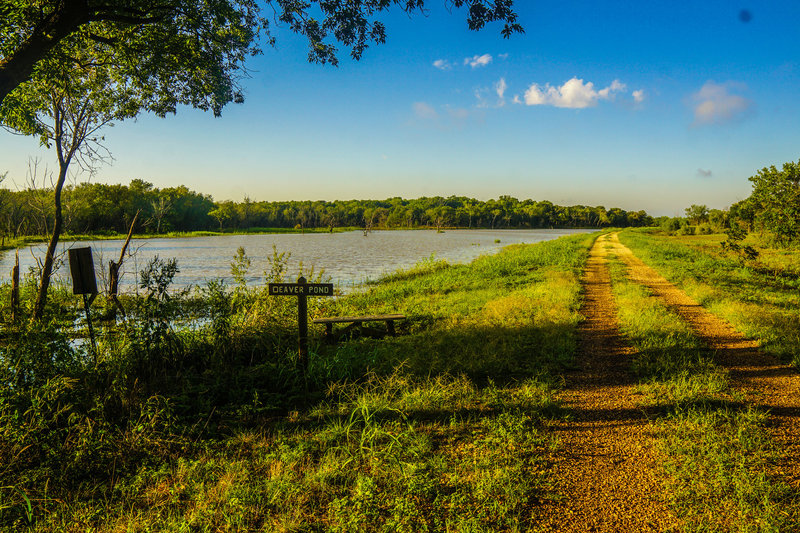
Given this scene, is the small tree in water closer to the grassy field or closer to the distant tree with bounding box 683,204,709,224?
the grassy field

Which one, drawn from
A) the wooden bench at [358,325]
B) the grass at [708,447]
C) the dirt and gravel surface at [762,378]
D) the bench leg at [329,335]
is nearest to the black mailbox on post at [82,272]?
the wooden bench at [358,325]

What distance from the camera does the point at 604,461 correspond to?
416cm

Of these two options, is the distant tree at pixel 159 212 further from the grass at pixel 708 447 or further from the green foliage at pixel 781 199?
the green foliage at pixel 781 199

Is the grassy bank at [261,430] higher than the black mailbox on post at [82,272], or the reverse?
the black mailbox on post at [82,272]

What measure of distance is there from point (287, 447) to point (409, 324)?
673cm

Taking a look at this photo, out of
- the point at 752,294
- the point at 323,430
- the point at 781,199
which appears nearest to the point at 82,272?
the point at 323,430

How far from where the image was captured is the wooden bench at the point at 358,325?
9484mm

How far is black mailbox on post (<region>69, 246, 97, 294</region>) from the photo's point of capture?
6.89 meters

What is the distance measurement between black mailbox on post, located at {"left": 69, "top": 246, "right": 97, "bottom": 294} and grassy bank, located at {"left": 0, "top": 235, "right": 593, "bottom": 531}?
0.91 meters

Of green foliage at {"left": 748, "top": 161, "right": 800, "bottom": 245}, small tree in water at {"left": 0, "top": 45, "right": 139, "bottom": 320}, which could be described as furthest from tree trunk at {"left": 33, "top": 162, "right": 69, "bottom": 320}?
green foliage at {"left": 748, "top": 161, "right": 800, "bottom": 245}

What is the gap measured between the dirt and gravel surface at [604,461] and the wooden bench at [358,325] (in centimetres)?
450

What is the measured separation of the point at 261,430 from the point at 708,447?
5.28 metres

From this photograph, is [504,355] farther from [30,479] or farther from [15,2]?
[15,2]

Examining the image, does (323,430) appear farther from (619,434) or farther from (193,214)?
(193,214)
